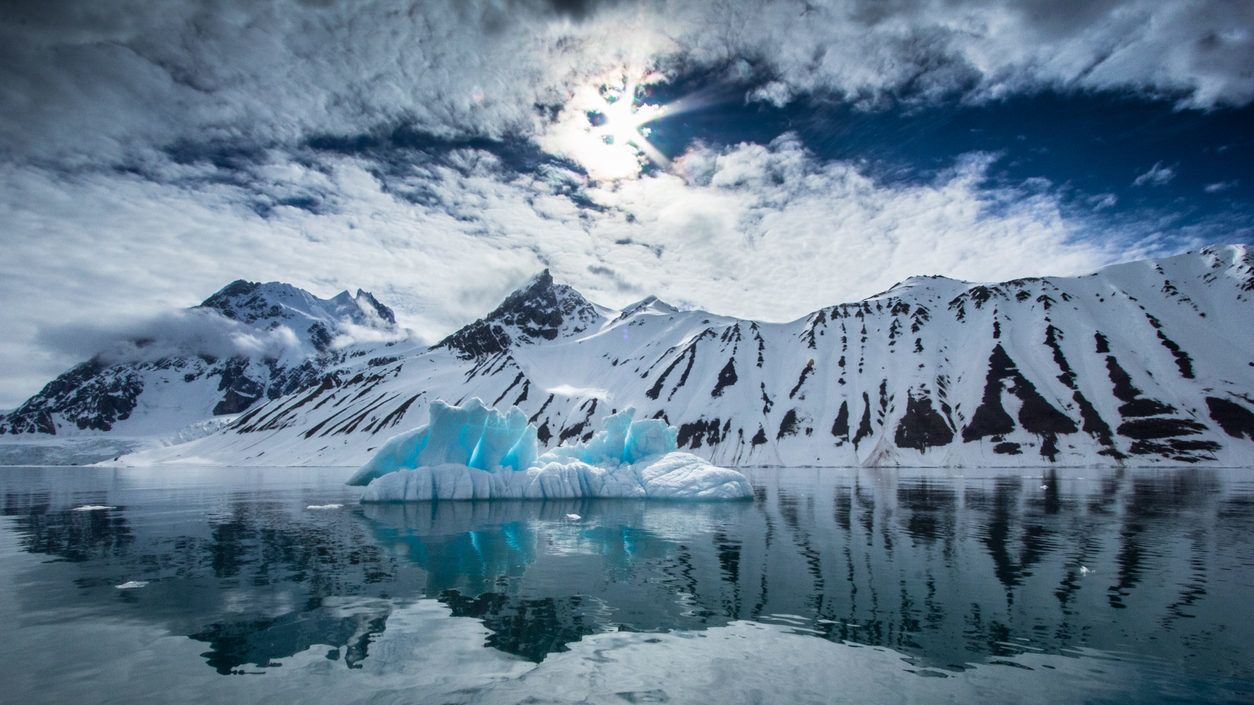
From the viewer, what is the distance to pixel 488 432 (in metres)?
53.1

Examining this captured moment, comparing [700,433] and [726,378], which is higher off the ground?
[726,378]

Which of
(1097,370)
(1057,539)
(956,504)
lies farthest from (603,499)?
(1097,370)

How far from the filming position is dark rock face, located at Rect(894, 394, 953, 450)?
138375 mm

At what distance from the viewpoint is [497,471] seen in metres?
52.5

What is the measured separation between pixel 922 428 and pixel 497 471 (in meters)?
123

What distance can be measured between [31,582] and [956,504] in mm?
53307

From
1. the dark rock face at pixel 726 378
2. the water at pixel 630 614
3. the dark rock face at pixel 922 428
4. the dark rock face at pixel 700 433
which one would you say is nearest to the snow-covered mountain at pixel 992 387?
the dark rock face at pixel 922 428

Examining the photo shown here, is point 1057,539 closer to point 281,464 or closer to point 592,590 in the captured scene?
point 592,590

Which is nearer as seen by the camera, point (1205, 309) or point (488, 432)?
point (488, 432)

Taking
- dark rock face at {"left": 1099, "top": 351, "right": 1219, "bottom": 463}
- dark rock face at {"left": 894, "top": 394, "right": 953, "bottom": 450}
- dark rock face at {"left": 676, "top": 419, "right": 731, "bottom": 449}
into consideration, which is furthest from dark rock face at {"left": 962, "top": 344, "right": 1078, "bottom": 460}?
dark rock face at {"left": 676, "top": 419, "right": 731, "bottom": 449}

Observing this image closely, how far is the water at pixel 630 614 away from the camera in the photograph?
1166 centimetres

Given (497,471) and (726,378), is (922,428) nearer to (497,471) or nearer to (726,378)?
(726,378)

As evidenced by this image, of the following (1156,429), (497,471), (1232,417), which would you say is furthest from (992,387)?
(497,471)

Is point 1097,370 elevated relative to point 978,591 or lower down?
elevated
